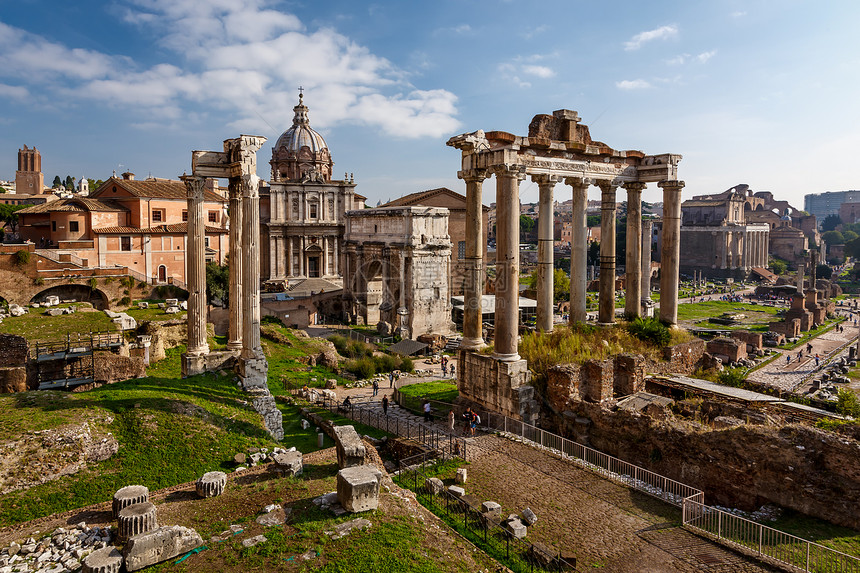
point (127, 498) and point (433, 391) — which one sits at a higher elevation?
point (127, 498)

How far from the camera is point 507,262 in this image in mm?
15969

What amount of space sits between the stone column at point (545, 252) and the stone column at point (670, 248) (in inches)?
169

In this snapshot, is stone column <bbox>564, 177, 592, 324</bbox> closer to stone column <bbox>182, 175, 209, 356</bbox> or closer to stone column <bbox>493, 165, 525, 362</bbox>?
stone column <bbox>493, 165, 525, 362</bbox>

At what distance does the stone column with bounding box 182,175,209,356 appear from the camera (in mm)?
16891

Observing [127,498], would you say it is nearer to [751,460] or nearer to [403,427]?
[403,427]

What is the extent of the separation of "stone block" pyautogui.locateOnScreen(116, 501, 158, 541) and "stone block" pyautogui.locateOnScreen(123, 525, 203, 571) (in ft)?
1.40

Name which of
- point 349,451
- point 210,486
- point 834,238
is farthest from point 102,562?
point 834,238

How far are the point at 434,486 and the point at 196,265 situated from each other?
9.95m

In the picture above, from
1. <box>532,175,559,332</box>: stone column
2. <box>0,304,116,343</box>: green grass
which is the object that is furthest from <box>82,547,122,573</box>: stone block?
<box>0,304,116,343</box>: green grass

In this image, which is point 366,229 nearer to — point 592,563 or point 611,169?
point 611,169

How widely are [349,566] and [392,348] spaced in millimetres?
26501

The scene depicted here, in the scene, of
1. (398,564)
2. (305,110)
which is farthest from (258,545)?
(305,110)

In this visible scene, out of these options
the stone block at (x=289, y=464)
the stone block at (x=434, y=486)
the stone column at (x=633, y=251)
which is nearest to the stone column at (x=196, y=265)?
the stone block at (x=289, y=464)

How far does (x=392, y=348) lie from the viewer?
34.6 meters
